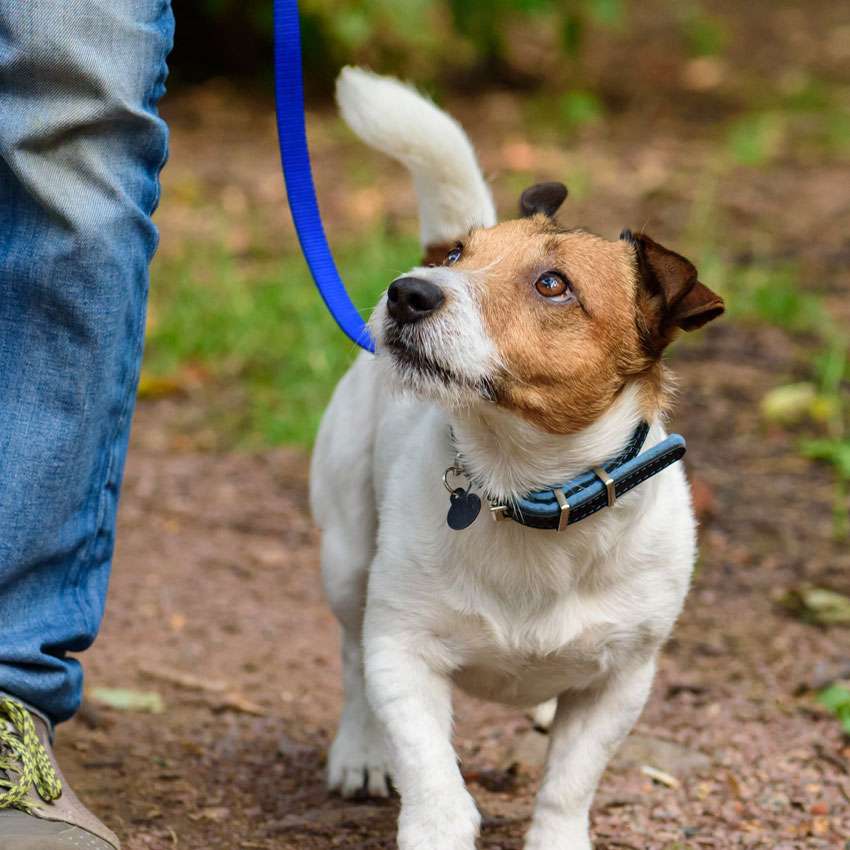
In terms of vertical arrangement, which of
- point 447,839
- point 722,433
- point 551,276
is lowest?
point 447,839

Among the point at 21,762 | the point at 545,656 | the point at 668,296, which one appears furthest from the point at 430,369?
the point at 21,762

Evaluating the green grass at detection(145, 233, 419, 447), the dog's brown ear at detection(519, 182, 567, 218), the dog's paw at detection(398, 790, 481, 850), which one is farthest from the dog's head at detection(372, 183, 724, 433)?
the green grass at detection(145, 233, 419, 447)

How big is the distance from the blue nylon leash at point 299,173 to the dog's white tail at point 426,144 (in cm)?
18

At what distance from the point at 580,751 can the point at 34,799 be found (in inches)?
43.6

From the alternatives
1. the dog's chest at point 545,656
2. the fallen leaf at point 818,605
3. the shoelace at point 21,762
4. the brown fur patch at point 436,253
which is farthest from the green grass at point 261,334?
the shoelace at point 21,762

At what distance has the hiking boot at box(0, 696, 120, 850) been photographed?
259 cm

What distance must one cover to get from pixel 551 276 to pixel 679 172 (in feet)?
22.3

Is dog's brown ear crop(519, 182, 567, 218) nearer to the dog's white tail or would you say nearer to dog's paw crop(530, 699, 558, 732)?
the dog's white tail

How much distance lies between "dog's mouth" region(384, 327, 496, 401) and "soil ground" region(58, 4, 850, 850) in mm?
1083

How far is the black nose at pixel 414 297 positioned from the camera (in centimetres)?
274

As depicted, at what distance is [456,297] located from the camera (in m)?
2.77

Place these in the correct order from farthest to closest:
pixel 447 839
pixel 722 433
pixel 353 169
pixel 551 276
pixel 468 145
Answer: pixel 353 169 → pixel 722 433 → pixel 468 145 → pixel 551 276 → pixel 447 839

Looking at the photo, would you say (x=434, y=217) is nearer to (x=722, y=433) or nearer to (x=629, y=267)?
(x=629, y=267)

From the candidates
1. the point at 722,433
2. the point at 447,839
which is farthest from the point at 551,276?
the point at 722,433
